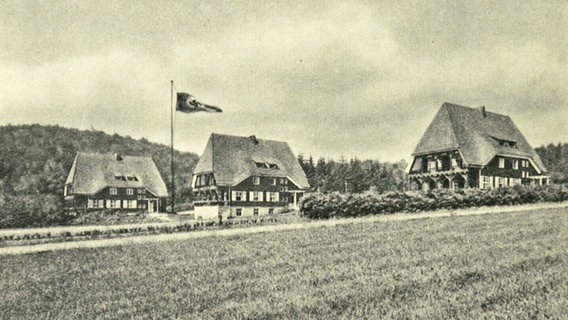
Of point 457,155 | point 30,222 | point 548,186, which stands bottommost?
point 30,222

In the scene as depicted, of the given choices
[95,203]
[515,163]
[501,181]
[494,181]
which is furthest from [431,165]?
[95,203]

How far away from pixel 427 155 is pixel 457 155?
3678 mm

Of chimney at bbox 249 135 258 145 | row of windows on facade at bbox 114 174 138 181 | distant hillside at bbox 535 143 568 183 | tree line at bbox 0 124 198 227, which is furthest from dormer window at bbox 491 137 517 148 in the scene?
row of windows on facade at bbox 114 174 138 181

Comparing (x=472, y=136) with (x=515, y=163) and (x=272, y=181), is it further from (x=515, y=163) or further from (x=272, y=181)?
(x=272, y=181)

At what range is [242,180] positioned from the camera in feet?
175

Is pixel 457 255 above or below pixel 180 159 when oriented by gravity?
below

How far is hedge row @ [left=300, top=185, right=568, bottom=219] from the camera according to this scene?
3012cm

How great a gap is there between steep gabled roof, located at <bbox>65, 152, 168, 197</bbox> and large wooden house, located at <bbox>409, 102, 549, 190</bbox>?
40.1m

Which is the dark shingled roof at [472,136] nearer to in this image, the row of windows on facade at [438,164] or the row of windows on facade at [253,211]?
the row of windows on facade at [438,164]

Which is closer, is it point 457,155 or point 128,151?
point 457,155

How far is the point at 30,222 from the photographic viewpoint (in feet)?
144

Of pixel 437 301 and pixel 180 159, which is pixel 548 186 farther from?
pixel 180 159

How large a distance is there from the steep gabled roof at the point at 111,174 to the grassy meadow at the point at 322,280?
174 feet

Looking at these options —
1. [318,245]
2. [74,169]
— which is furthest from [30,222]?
[318,245]
